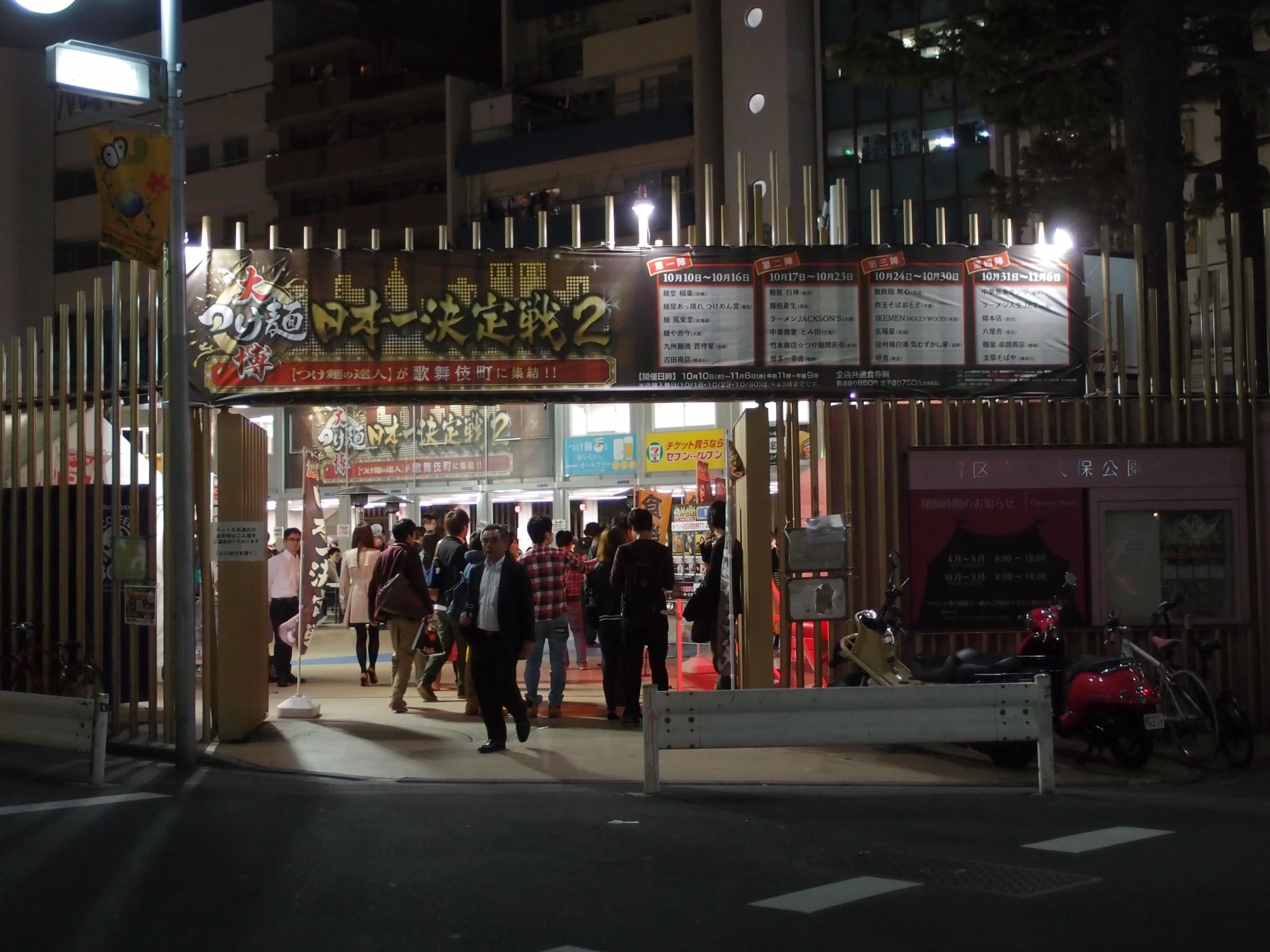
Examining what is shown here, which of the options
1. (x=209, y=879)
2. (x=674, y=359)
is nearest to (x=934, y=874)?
(x=209, y=879)

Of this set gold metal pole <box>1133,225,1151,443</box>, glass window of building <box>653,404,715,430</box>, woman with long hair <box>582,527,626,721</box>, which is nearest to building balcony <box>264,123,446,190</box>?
glass window of building <box>653,404,715,430</box>

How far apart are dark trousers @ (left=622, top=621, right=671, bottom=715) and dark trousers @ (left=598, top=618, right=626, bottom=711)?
491 mm

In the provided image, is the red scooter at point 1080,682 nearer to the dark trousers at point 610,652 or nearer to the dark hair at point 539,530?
the dark trousers at point 610,652

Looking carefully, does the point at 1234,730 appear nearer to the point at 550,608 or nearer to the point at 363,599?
the point at 550,608

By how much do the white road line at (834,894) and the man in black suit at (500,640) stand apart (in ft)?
15.8

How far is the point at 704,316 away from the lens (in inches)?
490

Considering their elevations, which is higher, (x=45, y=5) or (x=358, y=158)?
(x=358, y=158)

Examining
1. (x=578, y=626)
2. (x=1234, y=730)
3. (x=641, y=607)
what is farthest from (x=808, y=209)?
(x=578, y=626)

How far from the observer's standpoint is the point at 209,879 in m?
6.93

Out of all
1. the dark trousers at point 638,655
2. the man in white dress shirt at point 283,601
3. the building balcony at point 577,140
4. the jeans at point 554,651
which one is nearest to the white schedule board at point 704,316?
the dark trousers at point 638,655

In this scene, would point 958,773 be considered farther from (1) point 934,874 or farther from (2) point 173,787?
(2) point 173,787

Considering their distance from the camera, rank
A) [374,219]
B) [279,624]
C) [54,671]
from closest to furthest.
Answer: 1. [54,671]
2. [279,624]
3. [374,219]

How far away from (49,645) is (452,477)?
536 inches

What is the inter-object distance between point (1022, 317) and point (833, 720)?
481 cm
